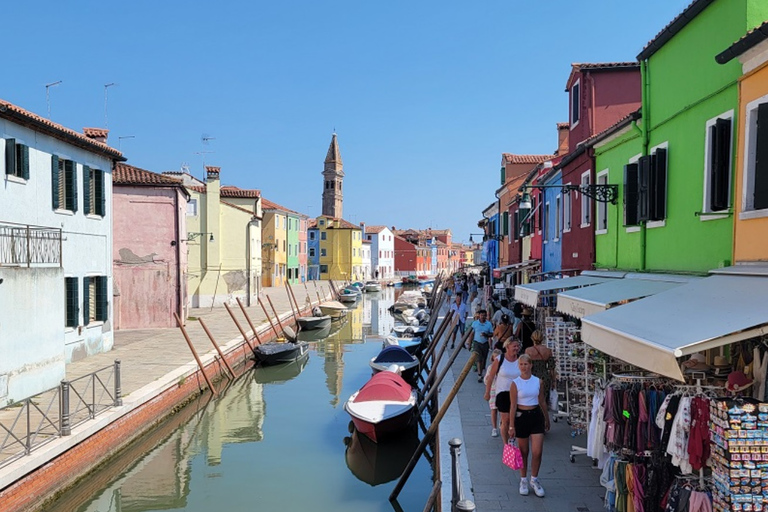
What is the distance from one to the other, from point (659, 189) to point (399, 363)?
32.9 ft

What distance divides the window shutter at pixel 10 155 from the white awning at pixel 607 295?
12457mm

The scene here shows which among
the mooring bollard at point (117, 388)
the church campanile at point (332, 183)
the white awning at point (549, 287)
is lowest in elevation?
the mooring bollard at point (117, 388)

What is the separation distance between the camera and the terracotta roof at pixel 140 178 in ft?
77.3

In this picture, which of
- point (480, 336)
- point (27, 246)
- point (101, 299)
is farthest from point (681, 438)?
point (101, 299)

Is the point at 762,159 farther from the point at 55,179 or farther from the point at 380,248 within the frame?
the point at 380,248

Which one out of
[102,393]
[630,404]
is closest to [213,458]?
[102,393]

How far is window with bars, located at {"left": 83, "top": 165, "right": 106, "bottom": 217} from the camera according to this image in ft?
55.5

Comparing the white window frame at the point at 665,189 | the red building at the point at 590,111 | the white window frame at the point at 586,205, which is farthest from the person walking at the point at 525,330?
the white window frame at the point at 665,189

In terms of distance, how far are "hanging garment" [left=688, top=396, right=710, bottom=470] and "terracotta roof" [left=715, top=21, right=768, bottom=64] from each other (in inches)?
141

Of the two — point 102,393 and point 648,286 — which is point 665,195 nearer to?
point 648,286

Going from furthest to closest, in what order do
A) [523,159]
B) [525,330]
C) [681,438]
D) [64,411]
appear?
[523,159]
[525,330]
[64,411]
[681,438]

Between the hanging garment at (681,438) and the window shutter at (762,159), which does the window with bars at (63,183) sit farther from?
the window shutter at (762,159)

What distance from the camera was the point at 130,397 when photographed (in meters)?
12.1

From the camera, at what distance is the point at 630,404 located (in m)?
5.84
